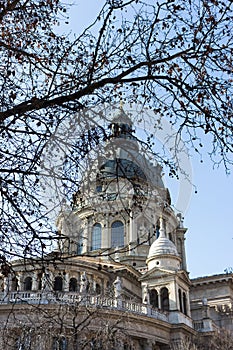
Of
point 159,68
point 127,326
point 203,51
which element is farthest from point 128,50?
point 127,326

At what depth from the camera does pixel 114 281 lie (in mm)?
41062

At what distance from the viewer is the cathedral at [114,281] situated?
33.8 feet

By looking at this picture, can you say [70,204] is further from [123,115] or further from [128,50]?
[128,50]

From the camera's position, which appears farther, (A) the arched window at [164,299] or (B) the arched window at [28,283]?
(A) the arched window at [164,299]

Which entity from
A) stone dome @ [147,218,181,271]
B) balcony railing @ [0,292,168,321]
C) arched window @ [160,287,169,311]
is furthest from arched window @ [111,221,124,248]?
balcony railing @ [0,292,168,321]

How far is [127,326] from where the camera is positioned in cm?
3180

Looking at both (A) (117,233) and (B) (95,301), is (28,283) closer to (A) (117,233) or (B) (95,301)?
(B) (95,301)

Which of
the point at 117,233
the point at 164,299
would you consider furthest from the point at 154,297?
the point at 117,233

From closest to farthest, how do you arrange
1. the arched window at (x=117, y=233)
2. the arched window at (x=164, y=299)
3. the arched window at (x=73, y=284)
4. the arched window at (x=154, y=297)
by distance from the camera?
1. the arched window at (x=73, y=284)
2. the arched window at (x=164, y=299)
3. the arched window at (x=154, y=297)
4. the arched window at (x=117, y=233)

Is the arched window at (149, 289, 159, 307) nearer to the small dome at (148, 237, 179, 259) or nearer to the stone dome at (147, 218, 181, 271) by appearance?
the stone dome at (147, 218, 181, 271)

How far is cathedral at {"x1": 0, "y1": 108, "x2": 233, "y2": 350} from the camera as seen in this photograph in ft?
33.8

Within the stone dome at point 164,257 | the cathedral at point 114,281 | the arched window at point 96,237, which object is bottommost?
the cathedral at point 114,281

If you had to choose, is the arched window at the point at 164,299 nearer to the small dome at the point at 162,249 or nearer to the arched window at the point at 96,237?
the small dome at the point at 162,249

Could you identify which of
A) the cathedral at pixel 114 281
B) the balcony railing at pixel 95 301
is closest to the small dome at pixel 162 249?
the cathedral at pixel 114 281
